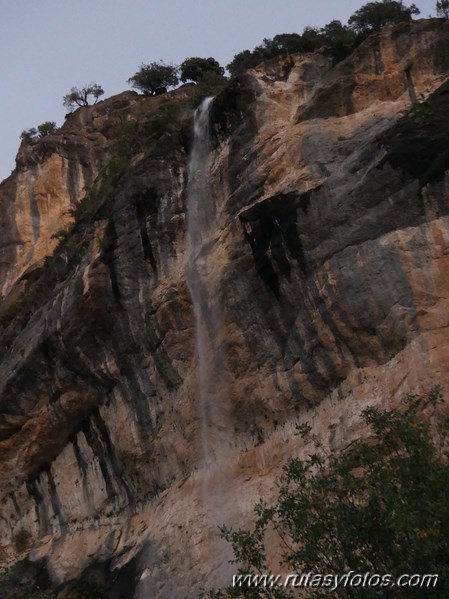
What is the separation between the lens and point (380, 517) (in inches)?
395

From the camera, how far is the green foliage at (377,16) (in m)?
27.8

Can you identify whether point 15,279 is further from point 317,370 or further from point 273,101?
point 317,370

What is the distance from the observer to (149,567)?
1930 centimetres

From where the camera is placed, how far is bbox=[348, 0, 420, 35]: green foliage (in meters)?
27.8

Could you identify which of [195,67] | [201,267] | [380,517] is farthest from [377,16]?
[380,517]

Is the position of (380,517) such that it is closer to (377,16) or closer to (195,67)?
(377,16)

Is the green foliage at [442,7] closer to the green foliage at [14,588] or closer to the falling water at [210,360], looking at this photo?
the falling water at [210,360]

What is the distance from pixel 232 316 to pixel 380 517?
10.4 metres

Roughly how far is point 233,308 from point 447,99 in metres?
6.99

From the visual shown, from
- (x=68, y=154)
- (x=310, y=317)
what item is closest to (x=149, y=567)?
(x=310, y=317)

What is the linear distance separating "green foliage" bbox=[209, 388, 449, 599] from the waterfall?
29.5 ft

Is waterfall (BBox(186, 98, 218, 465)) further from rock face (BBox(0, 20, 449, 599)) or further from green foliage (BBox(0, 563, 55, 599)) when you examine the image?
green foliage (BBox(0, 563, 55, 599))

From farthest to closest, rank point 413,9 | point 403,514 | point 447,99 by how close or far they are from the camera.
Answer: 1. point 413,9
2. point 447,99
3. point 403,514

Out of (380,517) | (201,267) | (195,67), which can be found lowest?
(380,517)
